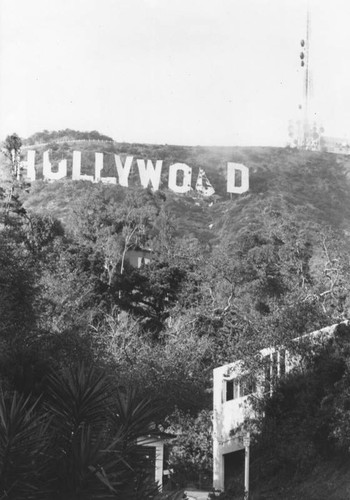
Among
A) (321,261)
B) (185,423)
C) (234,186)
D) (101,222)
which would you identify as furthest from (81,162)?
(185,423)

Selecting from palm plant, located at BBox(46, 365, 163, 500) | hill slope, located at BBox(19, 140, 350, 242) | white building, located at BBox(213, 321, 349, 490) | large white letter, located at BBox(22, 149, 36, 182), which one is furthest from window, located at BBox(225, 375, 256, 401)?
large white letter, located at BBox(22, 149, 36, 182)

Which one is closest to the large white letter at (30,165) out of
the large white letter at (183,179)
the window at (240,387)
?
the large white letter at (183,179)

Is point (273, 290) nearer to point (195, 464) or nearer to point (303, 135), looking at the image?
point (195, 464)

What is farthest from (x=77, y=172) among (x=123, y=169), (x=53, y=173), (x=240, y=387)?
(x=240, y=387)

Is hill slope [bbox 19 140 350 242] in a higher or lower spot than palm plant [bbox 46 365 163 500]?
higher

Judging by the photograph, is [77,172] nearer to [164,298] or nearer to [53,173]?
[53,173]

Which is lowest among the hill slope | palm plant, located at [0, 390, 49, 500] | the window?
palm plant, located at [0, 390, 49, 500]

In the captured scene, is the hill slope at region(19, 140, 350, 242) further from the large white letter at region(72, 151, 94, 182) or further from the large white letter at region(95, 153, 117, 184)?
the large white letter at region(72, 151, 94, 182)

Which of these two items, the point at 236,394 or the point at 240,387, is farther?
the point at 236,394
